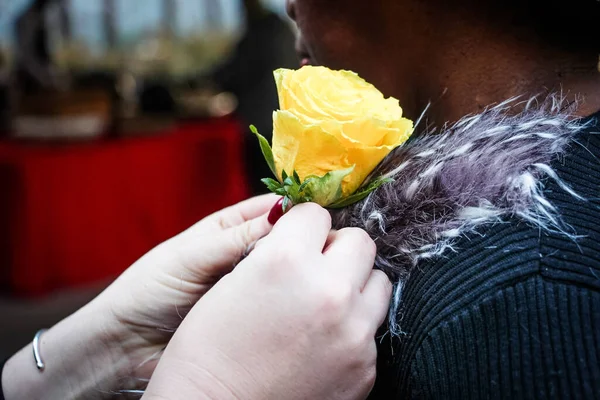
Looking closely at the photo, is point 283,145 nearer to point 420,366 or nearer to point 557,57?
point 420,366

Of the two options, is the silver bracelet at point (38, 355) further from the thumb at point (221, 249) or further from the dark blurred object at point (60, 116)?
the dark blurred object at point (60, 116)

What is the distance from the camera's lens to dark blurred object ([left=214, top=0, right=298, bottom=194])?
4188 mm

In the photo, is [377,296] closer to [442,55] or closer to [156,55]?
[442,55]

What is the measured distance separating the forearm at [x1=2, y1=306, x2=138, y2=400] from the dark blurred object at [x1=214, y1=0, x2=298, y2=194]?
318 centimetres

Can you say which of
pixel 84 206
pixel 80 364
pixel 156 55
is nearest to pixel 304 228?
pixel 80 364


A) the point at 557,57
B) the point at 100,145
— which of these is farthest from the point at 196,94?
the point at 557,57

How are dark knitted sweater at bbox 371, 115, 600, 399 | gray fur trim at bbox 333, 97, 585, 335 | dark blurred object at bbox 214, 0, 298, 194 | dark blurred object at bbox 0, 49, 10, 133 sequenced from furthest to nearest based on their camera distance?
dark blurred object at bbox 214, 0, 298, 194 < dark blurred object at bbox 0, 49, 10, 133 < gray fur trim at bbox 333, 97, 585, 335 < dark knitted sweater at bbox 371, 115, 600, 399

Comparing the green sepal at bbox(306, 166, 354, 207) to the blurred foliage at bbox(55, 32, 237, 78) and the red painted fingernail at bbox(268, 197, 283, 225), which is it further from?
the blurred foliage at bbox(55, 32, 237, 78)

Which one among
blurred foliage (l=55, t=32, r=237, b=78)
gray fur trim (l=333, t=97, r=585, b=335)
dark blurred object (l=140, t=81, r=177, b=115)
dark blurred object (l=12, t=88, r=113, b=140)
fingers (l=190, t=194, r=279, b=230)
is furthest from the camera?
blurred foliage (l=55, t=32, r=237, b=78)

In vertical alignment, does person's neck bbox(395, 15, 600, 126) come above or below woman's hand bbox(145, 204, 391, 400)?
above

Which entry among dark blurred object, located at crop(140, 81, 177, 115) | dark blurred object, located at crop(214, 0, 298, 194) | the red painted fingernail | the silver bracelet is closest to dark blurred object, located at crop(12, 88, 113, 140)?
dark blurred object, located at crop(140, 81, 177, 115)

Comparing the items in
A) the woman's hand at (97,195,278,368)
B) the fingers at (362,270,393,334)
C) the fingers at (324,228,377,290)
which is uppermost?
the fingers at (324,228,377,290)

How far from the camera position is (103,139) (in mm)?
2824

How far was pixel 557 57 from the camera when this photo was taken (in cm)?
81
